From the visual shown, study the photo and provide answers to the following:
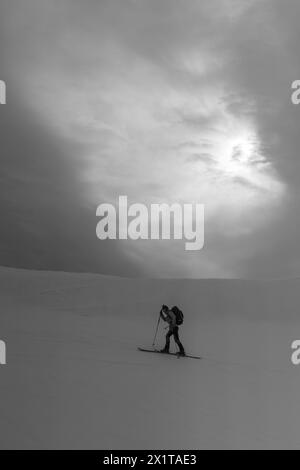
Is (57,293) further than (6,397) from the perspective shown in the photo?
Yes

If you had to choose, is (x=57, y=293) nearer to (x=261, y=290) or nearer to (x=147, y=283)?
(x=147, y=283)

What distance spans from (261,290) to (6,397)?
38.8m

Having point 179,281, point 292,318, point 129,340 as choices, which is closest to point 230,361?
point 129,340

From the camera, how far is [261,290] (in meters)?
44.1

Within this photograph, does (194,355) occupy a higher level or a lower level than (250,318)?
lower

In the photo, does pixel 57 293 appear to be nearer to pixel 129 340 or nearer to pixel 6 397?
pixel 129 340

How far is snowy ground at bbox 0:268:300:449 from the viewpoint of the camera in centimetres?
701

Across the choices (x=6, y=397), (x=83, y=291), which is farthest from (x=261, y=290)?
(x=6, y=397)

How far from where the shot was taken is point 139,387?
9406mm

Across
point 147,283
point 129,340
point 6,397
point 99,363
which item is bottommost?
point 6,397

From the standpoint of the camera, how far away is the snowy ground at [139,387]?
7.01 m

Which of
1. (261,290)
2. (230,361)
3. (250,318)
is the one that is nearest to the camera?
(230,361)

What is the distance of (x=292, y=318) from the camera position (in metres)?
30.7
